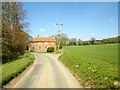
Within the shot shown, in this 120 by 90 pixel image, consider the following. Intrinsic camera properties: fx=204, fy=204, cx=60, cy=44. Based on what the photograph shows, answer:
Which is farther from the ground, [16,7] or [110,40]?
[16,7]

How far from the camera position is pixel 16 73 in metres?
22.8

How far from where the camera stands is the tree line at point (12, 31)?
125ft

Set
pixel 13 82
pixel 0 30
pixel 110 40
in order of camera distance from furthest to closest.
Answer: pixel 110 40 < pixel 0 30 < pixel 13 82

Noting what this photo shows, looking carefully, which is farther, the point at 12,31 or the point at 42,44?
the point at 42,44

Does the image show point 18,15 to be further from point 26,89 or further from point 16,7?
point 26,89

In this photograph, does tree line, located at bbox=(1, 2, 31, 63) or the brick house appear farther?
the brick house

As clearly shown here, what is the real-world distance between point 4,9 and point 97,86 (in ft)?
120

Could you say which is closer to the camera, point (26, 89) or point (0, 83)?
point (26, 89)

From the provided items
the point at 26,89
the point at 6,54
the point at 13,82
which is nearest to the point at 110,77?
the point at 26,89

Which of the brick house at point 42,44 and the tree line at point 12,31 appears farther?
the brick house at point 42,44

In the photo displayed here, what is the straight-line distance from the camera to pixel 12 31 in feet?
134

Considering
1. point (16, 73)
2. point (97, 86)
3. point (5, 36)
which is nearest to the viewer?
point (97, 86)

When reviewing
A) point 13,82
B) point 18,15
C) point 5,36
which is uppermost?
point 18,15

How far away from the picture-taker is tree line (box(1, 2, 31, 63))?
125ft
